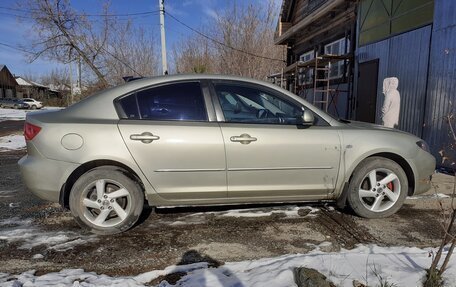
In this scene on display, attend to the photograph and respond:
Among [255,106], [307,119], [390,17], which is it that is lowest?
[307,119]

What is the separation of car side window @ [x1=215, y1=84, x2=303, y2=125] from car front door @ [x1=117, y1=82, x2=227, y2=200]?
0.23m

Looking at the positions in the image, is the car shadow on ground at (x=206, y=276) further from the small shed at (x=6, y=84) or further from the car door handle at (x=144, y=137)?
the small shed at (x=6, y=84)

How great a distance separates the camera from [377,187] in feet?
13.7

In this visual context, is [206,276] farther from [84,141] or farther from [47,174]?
[47,174]

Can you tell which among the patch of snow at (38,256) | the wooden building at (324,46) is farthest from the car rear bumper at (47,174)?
the wooden building at (324,46)

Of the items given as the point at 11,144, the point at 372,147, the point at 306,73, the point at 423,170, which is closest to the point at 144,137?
the point at 372,147

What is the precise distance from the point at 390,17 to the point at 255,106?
707 centimetres

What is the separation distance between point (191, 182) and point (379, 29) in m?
8.33

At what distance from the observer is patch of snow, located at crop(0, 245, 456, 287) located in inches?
108

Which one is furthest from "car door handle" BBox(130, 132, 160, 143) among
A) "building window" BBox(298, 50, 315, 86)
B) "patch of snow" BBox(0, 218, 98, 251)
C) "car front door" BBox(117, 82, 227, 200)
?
"building window" BBox(298, 50, 315, 86)

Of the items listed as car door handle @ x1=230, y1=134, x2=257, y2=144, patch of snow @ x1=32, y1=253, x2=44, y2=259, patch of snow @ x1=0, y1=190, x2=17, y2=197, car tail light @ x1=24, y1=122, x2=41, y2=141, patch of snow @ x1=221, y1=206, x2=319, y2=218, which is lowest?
patch of snow @ x1=0, y1=190, x2=17, y2=197

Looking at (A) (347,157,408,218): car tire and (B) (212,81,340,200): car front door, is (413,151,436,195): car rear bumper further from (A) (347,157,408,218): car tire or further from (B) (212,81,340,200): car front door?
(B) (212,81,340,200): car front door

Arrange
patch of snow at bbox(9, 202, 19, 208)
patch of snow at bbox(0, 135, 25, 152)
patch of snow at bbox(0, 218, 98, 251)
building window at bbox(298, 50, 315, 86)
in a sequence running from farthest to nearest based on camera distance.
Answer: building window at bbox(298, 50, 315, 86), patch of snow at bbox(0, 135, 25, 152), patch of snow at bbox(9, 202, 19, 208), patch of snow at bbox(0, 218, 98, 251)

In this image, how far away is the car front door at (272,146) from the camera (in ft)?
12.6
